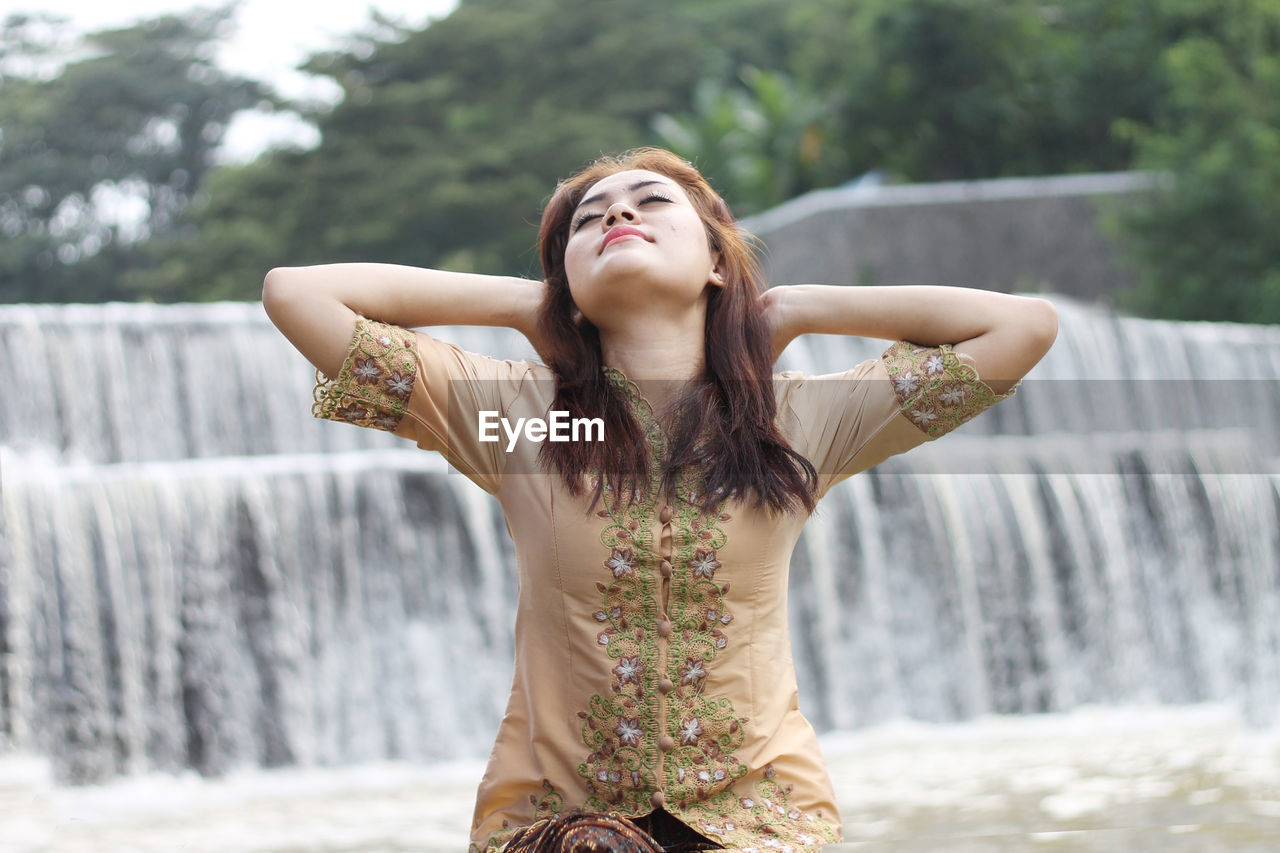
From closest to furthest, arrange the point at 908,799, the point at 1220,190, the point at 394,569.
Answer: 1. the point at 908,799
2. the point at 394,569
3. the point at 1220,190

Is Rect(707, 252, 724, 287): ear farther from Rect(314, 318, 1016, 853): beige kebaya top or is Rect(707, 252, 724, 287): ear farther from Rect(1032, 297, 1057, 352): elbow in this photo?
Rect(1032, 297, 1057, 352): elbow

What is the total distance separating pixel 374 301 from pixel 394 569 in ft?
18.0

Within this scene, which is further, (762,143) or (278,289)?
(762,143)

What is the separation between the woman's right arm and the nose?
143 mm

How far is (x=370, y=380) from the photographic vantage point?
1.76 metres

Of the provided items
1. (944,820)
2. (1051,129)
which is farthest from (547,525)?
(1051,129)

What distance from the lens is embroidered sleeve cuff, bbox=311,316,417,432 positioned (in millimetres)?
1754

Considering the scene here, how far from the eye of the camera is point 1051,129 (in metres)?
17.5

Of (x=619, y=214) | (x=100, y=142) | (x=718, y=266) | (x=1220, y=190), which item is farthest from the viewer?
(x=100, y=142)

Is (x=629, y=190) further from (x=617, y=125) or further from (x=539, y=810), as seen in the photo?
(x=617, y=125)

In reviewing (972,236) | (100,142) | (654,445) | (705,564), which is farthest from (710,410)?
(100,142)

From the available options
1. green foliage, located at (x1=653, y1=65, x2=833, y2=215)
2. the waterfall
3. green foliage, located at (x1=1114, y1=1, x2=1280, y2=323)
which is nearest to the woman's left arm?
the waterfall

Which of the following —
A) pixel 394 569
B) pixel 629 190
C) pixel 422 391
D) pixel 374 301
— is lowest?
pixel 394 569

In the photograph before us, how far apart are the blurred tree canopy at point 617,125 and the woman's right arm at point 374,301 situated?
35.9ft
